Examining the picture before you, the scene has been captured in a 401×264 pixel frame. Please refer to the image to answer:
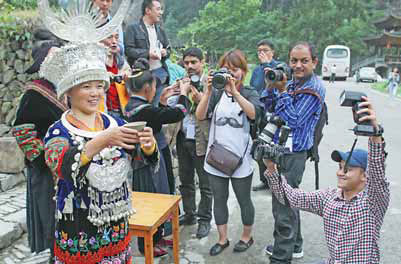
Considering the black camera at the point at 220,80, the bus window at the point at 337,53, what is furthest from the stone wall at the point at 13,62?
the bus window at the point at 337,53

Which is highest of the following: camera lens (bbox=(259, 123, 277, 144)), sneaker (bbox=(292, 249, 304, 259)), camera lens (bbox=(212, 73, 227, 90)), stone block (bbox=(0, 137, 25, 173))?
camera lens (bbox=(212, 73, 227, 90))

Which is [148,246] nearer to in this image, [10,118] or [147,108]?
[147,108]

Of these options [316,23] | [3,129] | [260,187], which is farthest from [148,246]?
[316,23]

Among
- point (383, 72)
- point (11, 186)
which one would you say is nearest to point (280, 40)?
point (383, 72)

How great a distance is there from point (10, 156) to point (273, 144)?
3218 millimetres

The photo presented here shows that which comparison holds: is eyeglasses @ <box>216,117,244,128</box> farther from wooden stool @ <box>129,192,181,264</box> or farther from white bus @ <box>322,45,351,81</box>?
white bus @ <box>322,45,351,81</box>

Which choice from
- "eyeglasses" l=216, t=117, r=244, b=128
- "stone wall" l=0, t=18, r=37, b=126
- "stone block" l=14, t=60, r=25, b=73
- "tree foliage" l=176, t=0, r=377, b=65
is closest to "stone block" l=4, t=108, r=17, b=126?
"stone wall" l=0, t=18, r=37, b=126

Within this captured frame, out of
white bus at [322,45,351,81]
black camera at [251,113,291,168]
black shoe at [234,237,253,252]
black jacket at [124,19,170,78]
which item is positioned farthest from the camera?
white bus at [322,45,351,81]

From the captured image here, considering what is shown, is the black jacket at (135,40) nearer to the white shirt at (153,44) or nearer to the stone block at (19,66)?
the white shirt at (153,44)

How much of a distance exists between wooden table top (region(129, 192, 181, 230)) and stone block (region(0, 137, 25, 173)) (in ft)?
6.76

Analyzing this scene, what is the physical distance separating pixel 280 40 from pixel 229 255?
29596 millimetres

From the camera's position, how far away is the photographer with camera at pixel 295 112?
2762 mm

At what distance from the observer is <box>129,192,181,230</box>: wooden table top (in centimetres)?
244

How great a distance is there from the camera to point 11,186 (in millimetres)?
4348
